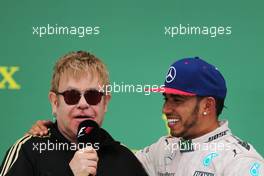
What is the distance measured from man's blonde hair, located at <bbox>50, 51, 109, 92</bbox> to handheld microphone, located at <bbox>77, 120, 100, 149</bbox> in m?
0.14

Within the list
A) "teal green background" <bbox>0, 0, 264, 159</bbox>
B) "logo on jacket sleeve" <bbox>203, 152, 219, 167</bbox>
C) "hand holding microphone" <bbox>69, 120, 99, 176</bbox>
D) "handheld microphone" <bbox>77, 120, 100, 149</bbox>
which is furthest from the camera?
"teal green background" <bbox>0, 0, 264, 159</bbox>

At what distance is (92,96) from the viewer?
1.45 metres

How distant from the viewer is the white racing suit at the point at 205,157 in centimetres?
145

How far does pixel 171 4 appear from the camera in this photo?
207cm

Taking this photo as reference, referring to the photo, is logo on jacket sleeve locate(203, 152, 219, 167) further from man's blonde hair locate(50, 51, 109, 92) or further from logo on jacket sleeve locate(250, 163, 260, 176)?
man's blonde hair locate(50, 51, 109, 92)

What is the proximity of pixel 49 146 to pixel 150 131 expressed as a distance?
644mm

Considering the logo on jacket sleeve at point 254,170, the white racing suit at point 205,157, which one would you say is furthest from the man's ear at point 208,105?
the logo on jacket sleeve at point 254,170

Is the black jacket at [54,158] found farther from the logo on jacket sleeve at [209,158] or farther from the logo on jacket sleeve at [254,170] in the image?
the logo on jacket sleeve at [254,170]

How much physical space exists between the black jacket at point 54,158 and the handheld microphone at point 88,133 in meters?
0.05

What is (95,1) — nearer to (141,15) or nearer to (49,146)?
(141,15)

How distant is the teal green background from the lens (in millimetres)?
2027

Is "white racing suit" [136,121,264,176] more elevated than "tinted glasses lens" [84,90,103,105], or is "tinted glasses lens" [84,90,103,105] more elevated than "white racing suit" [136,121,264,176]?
"tinted glasses lens" [84,90,103,105]

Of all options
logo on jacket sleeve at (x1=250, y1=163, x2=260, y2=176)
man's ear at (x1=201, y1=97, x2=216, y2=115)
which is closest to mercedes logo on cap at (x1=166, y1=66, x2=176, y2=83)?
man's ear at (x1=201, y1=97, x2=216, y2=115)

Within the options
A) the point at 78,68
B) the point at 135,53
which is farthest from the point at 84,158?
the point at 135,53
